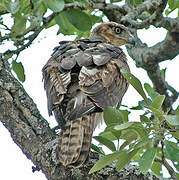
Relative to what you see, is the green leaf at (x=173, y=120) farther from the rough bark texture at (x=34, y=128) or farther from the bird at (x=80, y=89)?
the bird at (x=80, y=89)

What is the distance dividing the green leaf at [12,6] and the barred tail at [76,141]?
1.28 metres

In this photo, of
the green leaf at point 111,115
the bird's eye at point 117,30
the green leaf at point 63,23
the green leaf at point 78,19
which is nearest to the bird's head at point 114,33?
the bird's eye at point 117,30

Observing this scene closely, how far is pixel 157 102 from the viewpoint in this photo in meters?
3.69

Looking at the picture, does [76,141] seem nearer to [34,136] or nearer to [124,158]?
[34,136]

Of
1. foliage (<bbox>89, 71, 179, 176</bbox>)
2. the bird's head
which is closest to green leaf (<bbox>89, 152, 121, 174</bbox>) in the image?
foliage (<bbox>89, 71, 179, 176</bbox>)

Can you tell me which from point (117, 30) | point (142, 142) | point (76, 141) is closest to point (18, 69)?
point (76, 141)

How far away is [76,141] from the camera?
404 cm

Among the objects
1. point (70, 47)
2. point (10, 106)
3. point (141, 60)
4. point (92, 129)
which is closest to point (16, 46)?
point (70, 47)

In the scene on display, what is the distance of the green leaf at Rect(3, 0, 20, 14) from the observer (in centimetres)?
455

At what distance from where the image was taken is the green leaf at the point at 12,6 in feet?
14.9

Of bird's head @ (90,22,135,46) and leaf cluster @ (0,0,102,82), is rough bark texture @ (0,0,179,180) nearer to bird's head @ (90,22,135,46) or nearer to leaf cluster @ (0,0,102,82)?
leaf cluster @ (0,0,102,82)

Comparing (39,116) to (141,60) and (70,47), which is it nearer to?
(70,47)

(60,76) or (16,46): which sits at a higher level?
(16,46)

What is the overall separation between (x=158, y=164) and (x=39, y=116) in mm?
1315
